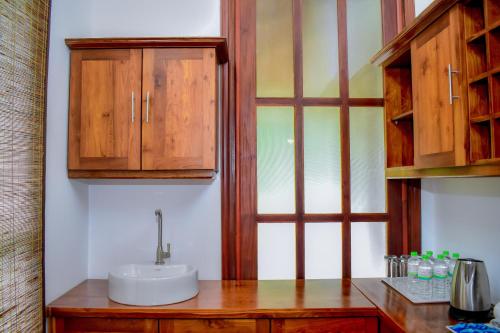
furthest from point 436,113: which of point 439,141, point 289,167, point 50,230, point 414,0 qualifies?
point 50,230

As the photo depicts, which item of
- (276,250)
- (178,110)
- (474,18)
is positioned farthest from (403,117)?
(178,110)

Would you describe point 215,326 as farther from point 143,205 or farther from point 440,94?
point 440,94

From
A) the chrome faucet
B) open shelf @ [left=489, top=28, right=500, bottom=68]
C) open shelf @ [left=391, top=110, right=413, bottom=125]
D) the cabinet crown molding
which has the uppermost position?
the cabinet crown molding

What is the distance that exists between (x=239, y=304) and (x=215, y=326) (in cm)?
14

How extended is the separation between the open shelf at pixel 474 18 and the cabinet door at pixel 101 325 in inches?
67.9

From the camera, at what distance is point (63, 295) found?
5.94 feet

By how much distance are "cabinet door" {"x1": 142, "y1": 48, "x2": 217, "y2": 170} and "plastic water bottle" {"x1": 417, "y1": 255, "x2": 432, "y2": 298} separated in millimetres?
1106

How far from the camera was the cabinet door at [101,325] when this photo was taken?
1646 mm

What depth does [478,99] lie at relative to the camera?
1.34 metres

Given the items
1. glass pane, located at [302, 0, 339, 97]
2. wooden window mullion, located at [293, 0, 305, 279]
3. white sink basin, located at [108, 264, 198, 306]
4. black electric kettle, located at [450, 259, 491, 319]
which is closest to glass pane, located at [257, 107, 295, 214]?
wooden window mullion, located at [293, 0, 305, 279]

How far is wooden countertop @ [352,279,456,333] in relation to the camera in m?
1.42

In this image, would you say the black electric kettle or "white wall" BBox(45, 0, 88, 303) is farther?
"white wall" BBox(45, 0, 88, 303)

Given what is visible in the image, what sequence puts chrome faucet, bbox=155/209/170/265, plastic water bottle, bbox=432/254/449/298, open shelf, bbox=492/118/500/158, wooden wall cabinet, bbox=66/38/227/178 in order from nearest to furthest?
open shelf, bbox=492/118/500/158 → plastic water bottle, bbox=432/254/449/298 → wooden wall cabinet, bbox=66/38/227/178 → chrome faucet, bbox=155/209/170/265

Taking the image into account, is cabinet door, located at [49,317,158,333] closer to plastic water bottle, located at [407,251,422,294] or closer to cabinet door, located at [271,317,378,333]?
cabinet door, located at [271,317,378,333]
